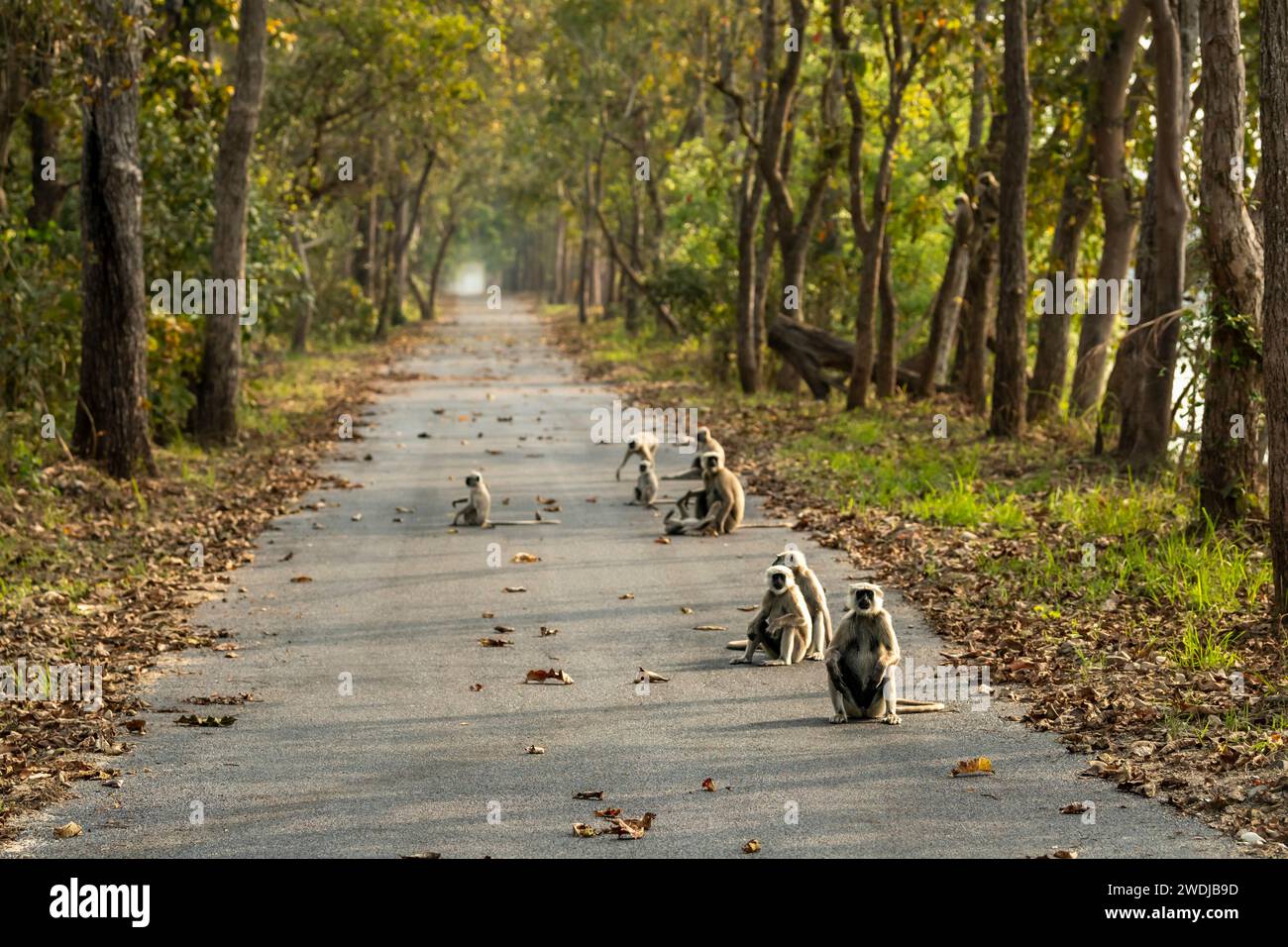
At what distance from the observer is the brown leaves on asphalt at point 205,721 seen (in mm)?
9539

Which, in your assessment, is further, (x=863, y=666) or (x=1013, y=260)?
(x=1013, y=260)

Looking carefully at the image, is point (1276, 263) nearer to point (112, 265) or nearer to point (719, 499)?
point (719, 499)

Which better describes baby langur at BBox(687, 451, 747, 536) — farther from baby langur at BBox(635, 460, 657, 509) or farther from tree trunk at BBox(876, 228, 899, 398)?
tree trunk at BBox(876, 228, 899, 398)

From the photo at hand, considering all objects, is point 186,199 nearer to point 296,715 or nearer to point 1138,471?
point 1138,471

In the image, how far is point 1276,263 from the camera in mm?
10727

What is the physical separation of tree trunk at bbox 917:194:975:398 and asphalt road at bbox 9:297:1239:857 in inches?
442

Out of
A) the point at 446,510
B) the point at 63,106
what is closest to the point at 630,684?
the point at 446,510

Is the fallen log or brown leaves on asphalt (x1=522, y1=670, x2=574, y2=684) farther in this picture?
→ the fallen log

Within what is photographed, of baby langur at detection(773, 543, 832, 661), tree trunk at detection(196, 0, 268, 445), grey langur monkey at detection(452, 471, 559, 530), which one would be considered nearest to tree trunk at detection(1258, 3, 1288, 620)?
baby langur at detection(773, 543, 832, 661)

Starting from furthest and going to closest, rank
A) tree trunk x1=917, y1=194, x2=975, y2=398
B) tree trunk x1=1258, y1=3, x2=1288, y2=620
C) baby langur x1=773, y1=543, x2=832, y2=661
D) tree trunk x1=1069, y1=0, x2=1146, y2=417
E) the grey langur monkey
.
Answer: tree trunk x1=917, y1=194, x2=975, y2=398
tree trunk x1=1069, y1=0, x2=1146, y2=417
the grey langur monkey
baby langur x1=773, y1=543, x2=832, y2=661
tree trunk x1=1258, y1=3, x2=1288, y2=620

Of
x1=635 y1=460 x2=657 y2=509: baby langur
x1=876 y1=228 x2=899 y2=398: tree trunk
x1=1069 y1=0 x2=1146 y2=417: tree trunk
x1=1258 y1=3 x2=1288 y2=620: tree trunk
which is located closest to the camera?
x1=1258 y1=3 x2=1288 y2=620: tree trunk

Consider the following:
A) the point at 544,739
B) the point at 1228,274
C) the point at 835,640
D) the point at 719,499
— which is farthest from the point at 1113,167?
the point at 544,739

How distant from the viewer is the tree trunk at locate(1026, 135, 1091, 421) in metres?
23.5

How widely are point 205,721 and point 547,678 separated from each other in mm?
2242
